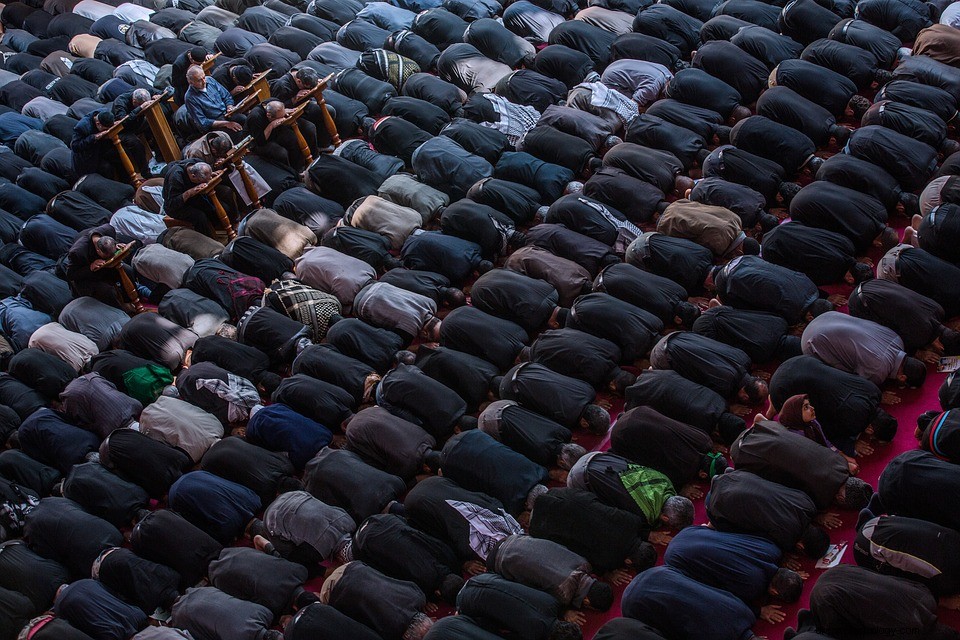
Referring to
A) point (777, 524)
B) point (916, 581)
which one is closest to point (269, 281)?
point (777, 524)

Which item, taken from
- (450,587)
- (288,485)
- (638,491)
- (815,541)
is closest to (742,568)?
(815,541)

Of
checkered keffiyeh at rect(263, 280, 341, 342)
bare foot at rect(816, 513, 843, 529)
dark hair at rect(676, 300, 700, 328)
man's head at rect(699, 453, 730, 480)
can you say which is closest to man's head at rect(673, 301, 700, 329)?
dark hair at rect(676, 300, 700, 328)

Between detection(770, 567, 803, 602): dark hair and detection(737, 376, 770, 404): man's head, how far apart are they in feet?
6.00

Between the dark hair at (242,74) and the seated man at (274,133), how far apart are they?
1.15 m

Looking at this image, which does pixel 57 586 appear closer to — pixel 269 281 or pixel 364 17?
pixel 269 281

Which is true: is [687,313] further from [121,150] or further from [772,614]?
[121,150]

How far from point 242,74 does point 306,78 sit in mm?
1507

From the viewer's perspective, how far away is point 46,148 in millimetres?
15320

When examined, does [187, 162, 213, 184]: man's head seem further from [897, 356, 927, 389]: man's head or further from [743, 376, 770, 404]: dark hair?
[897, 356, 927, 389]: man's head

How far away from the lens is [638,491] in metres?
9.34

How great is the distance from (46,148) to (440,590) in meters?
9.20

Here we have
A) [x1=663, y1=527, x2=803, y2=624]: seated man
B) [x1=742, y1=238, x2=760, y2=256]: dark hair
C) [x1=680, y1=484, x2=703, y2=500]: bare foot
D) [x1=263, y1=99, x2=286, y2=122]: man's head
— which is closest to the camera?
[x1=663, y1=527, x2=803, y2=624]: seated man

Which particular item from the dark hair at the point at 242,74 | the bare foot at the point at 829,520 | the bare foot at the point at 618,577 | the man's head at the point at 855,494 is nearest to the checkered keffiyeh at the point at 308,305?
the dark hair at the point at 242,74

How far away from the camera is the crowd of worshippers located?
908 centimetres
